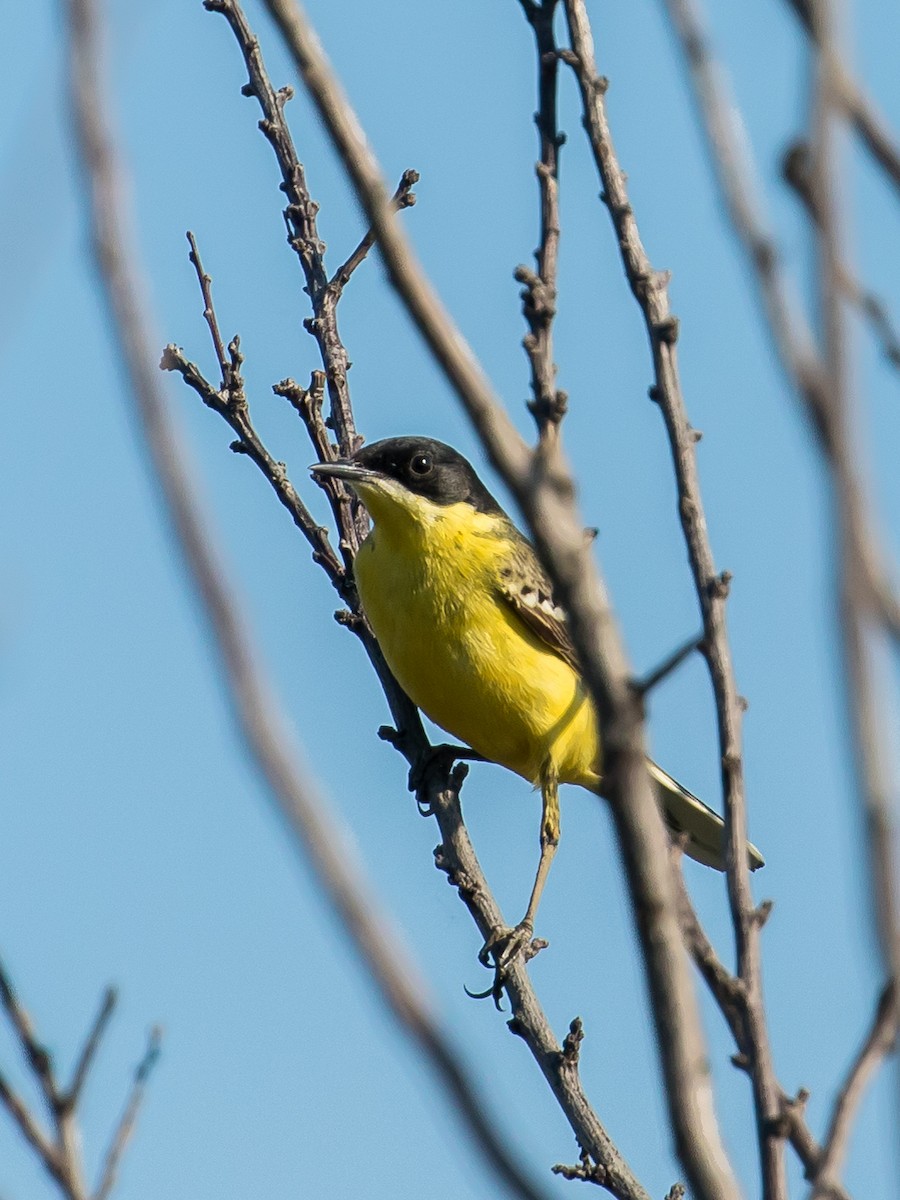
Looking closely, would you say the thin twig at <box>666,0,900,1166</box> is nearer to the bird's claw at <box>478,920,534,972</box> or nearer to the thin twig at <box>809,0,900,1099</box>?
the thin twig at <box>809,0,900,1099</box>

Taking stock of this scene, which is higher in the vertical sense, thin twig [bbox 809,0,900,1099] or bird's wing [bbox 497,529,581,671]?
bird's wing [bbox 497,529,581,671]

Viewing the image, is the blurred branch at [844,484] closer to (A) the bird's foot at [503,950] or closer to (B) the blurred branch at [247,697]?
(B) the blurred branch at [247,697]

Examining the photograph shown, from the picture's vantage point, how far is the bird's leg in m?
6.72

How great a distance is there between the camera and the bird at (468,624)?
26.3ft

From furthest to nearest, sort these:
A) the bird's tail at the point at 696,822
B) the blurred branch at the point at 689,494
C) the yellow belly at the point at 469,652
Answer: the bird's tail at the point at 696,822
the yellow belly at the point at 469,652
the blurred branch at the point at 689,494

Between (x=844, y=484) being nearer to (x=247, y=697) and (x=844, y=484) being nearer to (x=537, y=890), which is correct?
(x=247, y=697)

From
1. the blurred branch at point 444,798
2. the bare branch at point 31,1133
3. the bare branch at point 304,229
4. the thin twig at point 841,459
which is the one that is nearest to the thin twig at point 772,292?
the thin twig at point 841,459

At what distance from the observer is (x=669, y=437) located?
322 centimetres

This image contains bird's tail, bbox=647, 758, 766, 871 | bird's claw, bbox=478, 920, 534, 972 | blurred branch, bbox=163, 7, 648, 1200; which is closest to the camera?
blurred branch, bbox=163, 7, 648, 1200

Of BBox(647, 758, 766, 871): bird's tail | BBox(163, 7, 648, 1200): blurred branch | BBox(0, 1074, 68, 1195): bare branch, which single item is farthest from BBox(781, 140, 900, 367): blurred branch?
BBox(647, 758, 766, 871): bird's tail

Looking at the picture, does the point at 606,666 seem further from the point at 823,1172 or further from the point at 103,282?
the point at 823,1172

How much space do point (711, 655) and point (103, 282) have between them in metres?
1.62

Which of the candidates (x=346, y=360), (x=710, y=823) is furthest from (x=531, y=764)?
(x=346, y=360)

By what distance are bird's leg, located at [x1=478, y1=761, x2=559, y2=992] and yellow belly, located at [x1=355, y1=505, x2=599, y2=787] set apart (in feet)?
0.31
